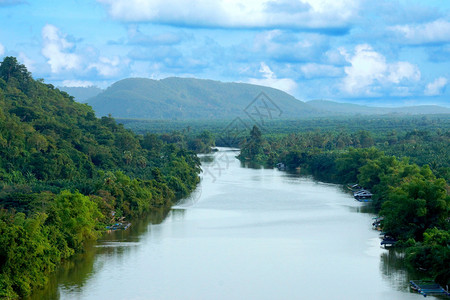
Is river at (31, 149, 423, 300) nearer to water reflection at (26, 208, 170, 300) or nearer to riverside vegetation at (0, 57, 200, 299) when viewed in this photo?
water reflection at (26, 208, 170, 300)

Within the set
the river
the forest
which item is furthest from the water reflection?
the forest

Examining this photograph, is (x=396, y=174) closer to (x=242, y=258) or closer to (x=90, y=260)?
(x=242, y=258)

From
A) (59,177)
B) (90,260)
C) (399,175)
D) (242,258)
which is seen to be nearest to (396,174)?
(399,175)

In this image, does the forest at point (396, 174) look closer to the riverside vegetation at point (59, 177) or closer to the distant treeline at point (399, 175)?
the distant treeline at point (399, 175)

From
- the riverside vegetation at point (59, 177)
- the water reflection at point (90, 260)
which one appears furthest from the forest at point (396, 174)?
the riverside vegetation at point (59, 177)

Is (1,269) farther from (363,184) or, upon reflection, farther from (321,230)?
(363,184)
